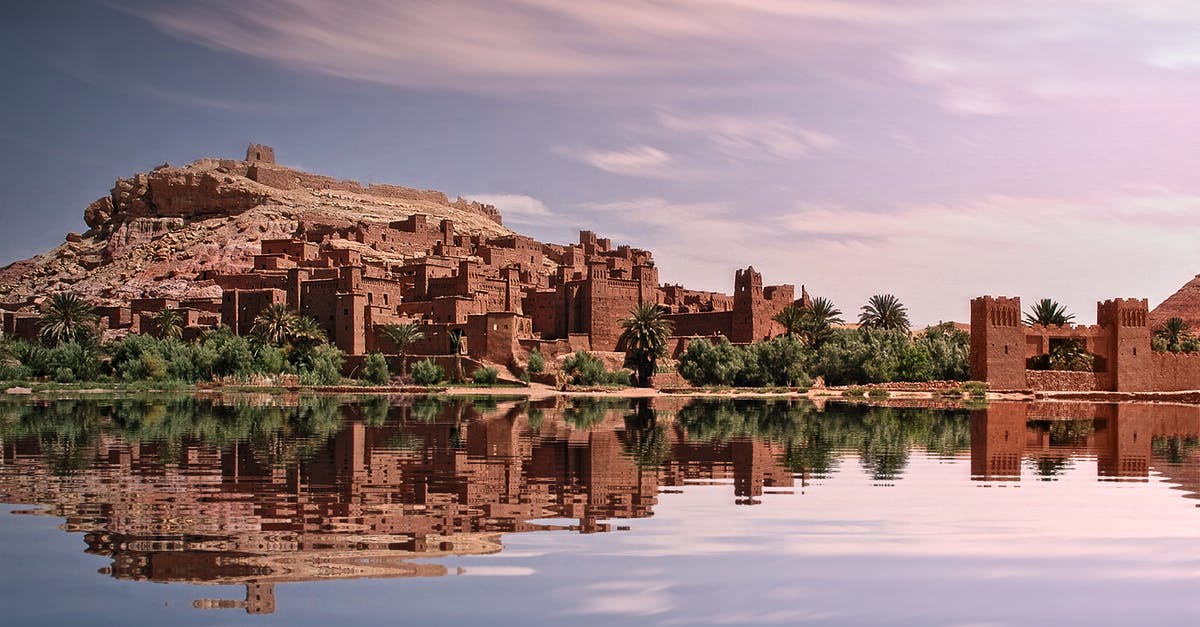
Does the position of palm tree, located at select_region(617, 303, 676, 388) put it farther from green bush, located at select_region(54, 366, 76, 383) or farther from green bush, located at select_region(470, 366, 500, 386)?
green bush, located at select_region(54, 366, 76, 383)

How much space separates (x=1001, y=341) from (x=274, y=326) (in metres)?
33.5

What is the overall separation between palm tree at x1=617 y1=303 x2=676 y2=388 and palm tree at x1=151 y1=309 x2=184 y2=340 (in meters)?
22.4

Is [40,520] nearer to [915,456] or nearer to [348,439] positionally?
[348,439]

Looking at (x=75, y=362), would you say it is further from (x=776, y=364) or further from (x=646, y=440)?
(x=646, y=440)

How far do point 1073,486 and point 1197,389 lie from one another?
129 feet

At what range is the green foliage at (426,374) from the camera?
54906 mm

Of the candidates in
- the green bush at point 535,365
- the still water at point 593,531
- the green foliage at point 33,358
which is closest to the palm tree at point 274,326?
the green foliage at point 33,358

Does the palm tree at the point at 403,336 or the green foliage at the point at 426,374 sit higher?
the palm tree at the point at 403,336

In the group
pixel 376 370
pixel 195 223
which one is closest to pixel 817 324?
pixel 376 370

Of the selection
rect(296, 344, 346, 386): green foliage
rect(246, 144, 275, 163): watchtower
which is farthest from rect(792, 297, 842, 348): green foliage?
rect(246, 144, 275, 163): watchtower

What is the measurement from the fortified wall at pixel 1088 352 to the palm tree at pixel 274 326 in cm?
3204

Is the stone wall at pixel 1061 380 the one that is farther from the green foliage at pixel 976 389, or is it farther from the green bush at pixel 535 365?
the green bush at pixel 535 365

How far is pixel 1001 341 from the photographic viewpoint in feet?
157

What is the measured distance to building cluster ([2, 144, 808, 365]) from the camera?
58.5 metres
